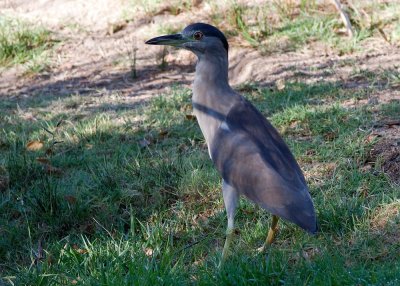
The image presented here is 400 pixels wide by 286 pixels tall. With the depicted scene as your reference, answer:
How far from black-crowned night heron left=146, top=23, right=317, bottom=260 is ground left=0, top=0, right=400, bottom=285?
1.02 ft

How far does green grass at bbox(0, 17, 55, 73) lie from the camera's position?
1005cm

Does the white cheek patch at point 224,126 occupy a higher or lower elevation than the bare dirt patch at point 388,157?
higher

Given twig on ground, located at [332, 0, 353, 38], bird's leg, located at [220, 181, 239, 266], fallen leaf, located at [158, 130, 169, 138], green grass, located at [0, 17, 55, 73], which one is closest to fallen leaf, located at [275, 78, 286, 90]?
twig on ground, located at [332, 0, 353, 38]

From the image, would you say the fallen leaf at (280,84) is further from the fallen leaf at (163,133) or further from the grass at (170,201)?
the fallen leaf at (163,133)

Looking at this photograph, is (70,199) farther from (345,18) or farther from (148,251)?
(345,18)

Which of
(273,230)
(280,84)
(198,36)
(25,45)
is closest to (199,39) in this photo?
(198,36)

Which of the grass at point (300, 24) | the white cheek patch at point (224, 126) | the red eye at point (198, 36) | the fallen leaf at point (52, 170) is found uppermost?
the red eye at point (198, 36)

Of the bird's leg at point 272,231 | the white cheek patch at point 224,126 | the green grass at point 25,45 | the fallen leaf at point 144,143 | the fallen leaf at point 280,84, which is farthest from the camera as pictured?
the green grass at point 25,45

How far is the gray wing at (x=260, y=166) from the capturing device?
489 cm

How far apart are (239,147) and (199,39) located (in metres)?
1.00

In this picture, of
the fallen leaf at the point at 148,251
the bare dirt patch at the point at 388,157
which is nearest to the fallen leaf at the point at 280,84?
the bare dirt patch at the point at 388,157

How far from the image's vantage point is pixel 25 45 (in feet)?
33.8

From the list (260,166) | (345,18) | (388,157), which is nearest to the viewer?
(260,166)

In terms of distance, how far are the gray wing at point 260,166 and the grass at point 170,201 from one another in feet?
1.03
